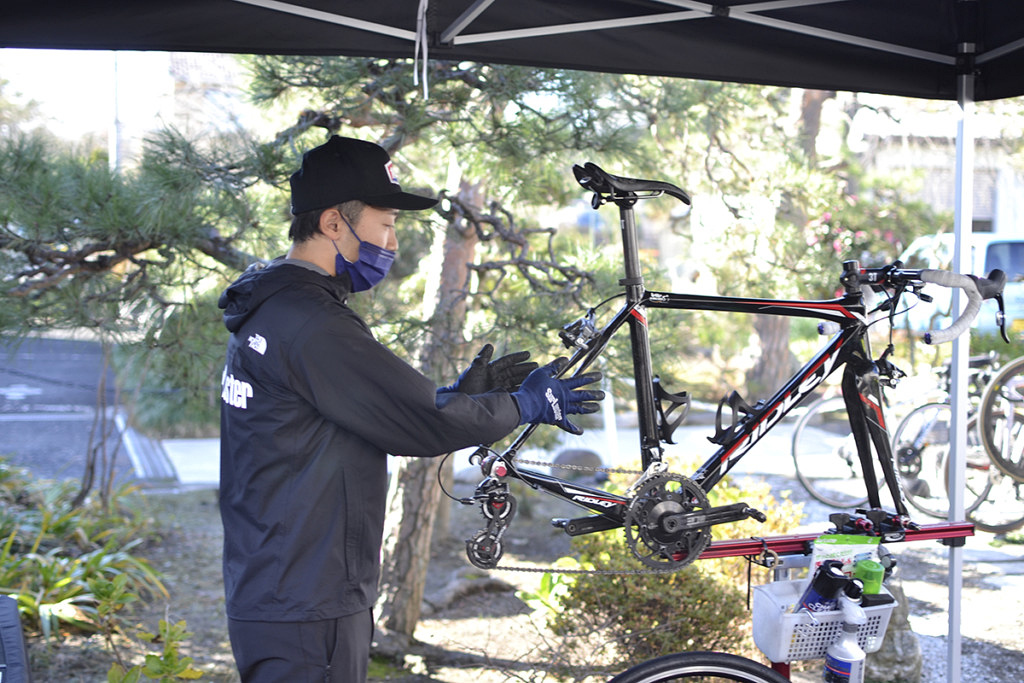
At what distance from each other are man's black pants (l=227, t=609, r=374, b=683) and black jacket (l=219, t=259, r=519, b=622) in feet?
0.10

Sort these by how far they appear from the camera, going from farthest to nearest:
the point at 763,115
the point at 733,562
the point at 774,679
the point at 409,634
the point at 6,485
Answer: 1. the point at 763,115
2. the point at 6,485
3. the point at 409,634
4. the point at 733,562
5. the point at 774,679

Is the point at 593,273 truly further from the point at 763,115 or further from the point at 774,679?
the point at 763,115

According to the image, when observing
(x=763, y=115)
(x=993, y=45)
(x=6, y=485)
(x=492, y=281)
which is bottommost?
(x=6, y=485)

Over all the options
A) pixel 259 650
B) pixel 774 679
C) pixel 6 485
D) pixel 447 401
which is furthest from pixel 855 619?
pixel 6 485

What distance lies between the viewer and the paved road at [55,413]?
8922 mm

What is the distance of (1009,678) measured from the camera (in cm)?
356

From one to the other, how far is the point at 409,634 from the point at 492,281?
1.88 m

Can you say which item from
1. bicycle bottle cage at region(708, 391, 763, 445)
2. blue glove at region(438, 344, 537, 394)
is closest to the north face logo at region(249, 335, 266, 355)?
blue glove at region(438, 344, 537, 394)

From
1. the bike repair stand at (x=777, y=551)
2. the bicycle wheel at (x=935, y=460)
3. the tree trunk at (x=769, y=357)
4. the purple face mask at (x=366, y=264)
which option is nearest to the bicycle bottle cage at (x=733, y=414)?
the bike repair stand at (x=777, y=551)

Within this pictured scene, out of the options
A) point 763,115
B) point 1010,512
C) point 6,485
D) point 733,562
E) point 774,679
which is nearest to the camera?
point 774,679

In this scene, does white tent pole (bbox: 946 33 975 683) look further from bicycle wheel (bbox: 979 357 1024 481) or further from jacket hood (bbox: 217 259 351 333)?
jacket hood (bbox: 217 259 351 333)

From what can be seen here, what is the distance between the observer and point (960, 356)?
292 cm

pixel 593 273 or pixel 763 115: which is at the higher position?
pixel 763 115

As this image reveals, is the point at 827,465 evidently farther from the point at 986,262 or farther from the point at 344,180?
the point at 344,180
